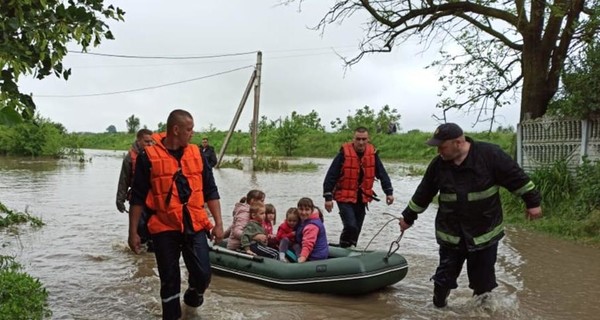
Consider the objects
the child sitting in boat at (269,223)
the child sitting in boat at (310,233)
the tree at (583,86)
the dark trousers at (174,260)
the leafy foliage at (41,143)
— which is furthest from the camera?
the leafy foliage at (41,143)

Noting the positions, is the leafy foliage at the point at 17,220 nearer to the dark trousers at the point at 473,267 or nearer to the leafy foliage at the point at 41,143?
the dark trousers at the point at 473,267

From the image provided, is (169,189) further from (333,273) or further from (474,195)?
(474,195)

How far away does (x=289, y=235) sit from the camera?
6.48 meters

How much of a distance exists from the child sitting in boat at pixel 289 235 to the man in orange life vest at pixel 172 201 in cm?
178

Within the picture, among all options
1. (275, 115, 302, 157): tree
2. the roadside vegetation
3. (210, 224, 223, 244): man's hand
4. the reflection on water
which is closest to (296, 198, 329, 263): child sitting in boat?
the reflection on water

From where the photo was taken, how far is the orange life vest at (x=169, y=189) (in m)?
4.39

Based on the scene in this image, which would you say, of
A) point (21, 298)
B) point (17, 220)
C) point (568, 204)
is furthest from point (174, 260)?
point (568, 204)

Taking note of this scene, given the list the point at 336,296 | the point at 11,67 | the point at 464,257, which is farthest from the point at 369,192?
the point at 11,67

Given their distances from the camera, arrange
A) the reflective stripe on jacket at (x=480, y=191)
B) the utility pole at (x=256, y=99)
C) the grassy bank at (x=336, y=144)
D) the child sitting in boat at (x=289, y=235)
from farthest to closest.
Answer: the grassy bank at (x=336, y=144) < the utility pole at (x=256, y=99) < the child sitting in boat at (x=289, y=235) < the reflective stripe on jacket at (x=480, y=191)

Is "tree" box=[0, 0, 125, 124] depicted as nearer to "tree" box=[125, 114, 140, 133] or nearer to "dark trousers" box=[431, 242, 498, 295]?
"dark trousers" box=[431, 242, 498, 295]

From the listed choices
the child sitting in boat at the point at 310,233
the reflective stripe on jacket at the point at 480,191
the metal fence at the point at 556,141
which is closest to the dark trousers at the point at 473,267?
the reflective stripe on jacket at the point at 480,191

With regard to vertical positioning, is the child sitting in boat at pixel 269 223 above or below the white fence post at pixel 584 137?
below

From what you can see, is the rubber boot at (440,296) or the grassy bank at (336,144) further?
the grassy bank at (336,144)

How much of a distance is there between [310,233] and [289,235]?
1.64 ft
